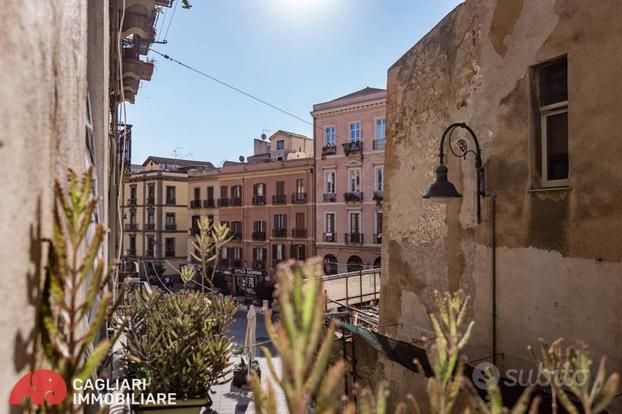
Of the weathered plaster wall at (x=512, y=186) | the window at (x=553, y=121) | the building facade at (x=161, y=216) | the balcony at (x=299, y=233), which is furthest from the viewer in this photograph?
the building facade at (x=161, y=216)

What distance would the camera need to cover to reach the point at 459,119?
6926 mm

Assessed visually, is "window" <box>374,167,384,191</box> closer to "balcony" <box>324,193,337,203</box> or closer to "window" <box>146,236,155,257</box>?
"balcony" <box>324,193,337,203</box>

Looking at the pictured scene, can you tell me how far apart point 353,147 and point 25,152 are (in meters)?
31.7

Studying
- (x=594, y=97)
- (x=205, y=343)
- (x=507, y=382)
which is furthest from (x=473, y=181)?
(x=205, y=343)

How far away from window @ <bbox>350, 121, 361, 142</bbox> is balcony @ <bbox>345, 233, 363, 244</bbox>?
6602 millimetres

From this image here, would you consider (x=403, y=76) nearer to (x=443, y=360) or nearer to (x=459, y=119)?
(x=459, y=119)

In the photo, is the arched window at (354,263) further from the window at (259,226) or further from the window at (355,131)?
the window at (259,226)

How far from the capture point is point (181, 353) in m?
5.81

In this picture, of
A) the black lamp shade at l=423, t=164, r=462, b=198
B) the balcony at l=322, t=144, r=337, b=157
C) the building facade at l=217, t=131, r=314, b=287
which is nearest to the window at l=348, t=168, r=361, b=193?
the balcony at l=322, t=144, r=337, b=157

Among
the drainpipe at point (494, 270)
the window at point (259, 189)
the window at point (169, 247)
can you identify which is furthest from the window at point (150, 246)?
the drainpipe at point (494, 270)

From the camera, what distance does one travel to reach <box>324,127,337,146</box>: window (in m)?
34.2

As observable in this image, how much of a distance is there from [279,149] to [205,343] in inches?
1503

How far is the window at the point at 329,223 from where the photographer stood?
113 ft

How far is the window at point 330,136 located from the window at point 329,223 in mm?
5227
